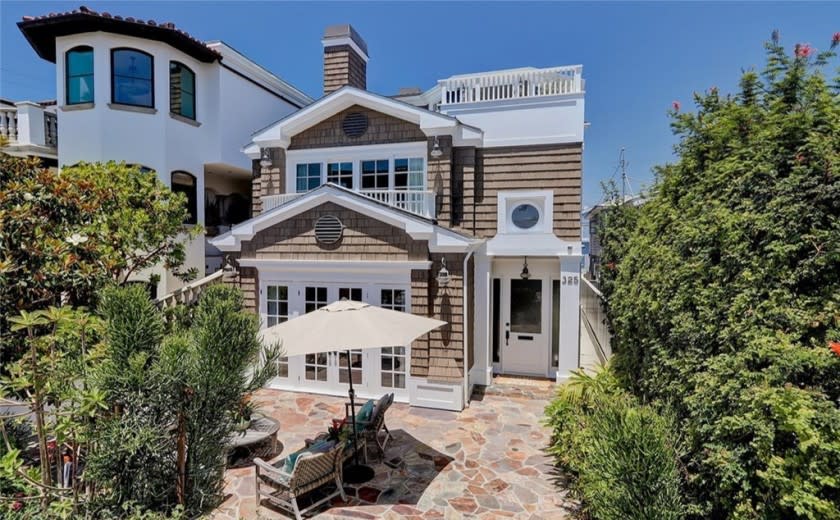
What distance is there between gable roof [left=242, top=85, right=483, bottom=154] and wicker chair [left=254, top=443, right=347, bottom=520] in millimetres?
7960

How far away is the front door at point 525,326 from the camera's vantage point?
1077 centimetres

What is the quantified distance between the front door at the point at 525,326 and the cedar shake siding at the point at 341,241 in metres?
3.52

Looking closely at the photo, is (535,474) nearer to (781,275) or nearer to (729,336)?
(729,336)

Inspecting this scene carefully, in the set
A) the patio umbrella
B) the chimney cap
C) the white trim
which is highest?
the chimney cap

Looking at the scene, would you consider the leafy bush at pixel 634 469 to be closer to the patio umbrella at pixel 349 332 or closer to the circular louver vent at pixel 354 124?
the patio umbrella at pixel 349 332

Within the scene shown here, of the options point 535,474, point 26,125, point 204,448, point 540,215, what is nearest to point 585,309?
point 540,215

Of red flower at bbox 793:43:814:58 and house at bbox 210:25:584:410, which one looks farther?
house at bbox 210:25:584:410

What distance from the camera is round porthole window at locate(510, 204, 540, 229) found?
34.1 ft

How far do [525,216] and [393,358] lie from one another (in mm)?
5232

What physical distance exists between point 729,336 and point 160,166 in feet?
44.8

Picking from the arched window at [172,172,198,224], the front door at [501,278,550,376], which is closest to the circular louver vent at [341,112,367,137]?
the arched window at [172,172,198,224]

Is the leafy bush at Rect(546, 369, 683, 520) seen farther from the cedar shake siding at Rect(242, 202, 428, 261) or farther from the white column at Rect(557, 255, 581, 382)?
the white column at Rect(557, 255, 581, 382)

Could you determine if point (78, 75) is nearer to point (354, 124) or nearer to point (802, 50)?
point (354, 124)

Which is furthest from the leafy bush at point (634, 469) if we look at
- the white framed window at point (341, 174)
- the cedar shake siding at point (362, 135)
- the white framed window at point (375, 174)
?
the white framed window at point (341, 174)
